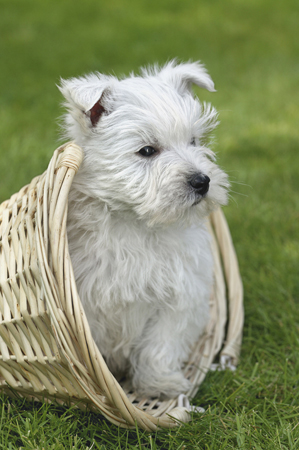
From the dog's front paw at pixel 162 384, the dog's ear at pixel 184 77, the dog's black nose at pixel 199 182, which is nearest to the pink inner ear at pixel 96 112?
the dog's ear at pixel 184 77

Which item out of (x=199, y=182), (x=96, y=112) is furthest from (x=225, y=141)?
(x=199, y=182)

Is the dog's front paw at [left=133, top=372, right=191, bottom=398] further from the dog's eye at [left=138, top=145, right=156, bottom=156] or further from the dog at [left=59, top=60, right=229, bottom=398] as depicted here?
the dog's eye at [left=138, top=145, right=156, bottom=156]

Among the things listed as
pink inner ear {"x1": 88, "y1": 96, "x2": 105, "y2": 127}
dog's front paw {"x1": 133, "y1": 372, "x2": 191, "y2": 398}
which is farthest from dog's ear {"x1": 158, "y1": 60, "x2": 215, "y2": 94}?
dog's front paw {"x1": 133, "y1": 372, "x2": 191, "y2": 398}

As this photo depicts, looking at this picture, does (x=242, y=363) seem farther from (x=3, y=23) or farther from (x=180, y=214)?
(x=3, y=23)

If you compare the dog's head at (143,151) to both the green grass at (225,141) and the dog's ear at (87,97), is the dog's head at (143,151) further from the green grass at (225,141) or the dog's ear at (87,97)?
the green grass at (225,141)

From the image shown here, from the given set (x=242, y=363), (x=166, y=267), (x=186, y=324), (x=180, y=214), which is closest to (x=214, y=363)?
→ (x=242, y=363)

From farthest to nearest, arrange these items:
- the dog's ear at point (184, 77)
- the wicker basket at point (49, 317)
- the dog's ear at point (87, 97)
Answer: the dog's ear at point (184, 77), the dog's ear at point (87, 97), the wicker basket at point (49, 317)

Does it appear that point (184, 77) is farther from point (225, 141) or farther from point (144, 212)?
point (225, 141)
